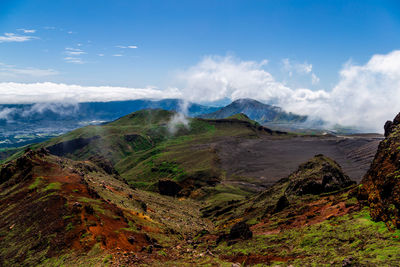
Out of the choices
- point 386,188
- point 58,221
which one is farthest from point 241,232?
point 58,221

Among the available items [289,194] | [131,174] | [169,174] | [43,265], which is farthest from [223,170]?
[43,265]

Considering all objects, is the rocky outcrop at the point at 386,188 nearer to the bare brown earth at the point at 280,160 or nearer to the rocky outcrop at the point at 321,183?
the rocky outcrop at the point at 321,183

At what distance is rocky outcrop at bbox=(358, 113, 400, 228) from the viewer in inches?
731

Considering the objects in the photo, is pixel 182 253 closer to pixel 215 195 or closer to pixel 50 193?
pixel 50 193

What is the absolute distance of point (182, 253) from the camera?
27734mm

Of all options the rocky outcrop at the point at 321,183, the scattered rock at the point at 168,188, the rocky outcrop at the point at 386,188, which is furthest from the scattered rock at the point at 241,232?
the scattered rock at the point at 168,188

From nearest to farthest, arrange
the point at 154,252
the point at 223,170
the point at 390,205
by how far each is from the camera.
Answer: the point at 390,205 → the point at 154,252 → the point at 223,170

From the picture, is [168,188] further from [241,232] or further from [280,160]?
[241,232]

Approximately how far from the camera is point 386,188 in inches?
824

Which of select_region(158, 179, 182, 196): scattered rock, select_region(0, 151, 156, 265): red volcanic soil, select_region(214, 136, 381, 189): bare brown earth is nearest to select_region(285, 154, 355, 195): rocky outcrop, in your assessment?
select_region(0, 151, 156, 265): red volcanic soil

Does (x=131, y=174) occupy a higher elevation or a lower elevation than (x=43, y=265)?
lower

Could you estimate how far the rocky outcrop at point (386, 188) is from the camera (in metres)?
18.6

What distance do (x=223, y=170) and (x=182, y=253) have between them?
130 meters

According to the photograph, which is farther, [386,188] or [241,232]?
[241,232]
